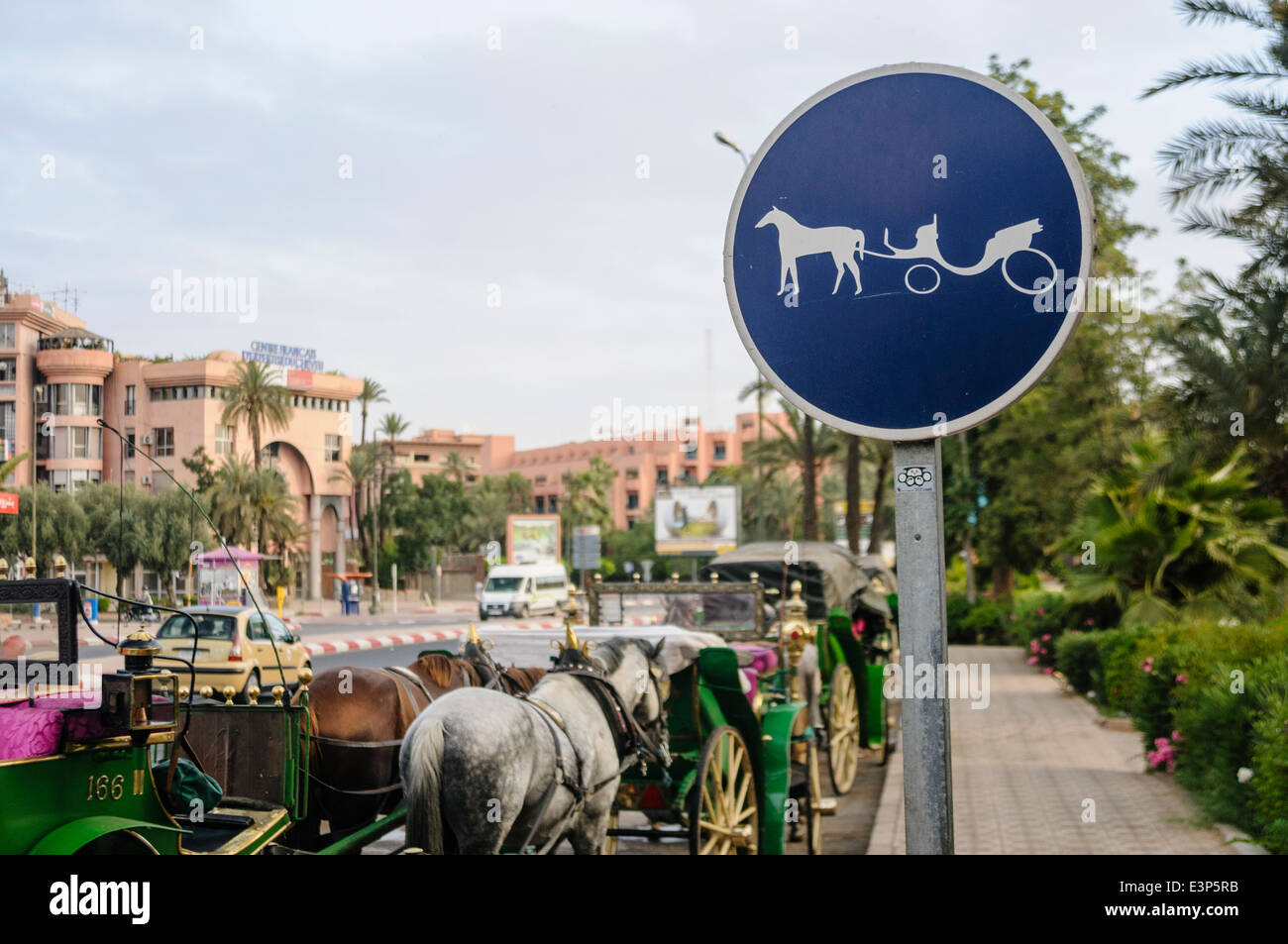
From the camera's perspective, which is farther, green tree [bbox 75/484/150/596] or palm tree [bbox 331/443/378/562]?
palm tree [bbox 331/443/378/562]

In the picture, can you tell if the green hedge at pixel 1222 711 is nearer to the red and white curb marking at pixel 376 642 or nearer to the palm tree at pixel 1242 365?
the palm tree at pixel 1242 365

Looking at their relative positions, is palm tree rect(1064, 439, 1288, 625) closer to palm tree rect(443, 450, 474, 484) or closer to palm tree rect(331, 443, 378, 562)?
palm tree rect(331, 443, 378, 562)

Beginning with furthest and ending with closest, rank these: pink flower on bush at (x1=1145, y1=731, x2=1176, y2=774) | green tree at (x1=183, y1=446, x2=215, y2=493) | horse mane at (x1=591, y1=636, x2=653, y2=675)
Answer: green tree at (x1=183, y1=446, x2=215, y2=493) → pink flower on bush at (x1=1145, y1=731, x2=1176, y2=774) → horse mane at (x1=591, y1=636, x2=653, y2=675)

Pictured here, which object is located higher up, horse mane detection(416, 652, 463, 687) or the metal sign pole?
the metal sign pole

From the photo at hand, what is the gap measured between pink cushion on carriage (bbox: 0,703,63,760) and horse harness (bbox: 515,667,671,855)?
232cm

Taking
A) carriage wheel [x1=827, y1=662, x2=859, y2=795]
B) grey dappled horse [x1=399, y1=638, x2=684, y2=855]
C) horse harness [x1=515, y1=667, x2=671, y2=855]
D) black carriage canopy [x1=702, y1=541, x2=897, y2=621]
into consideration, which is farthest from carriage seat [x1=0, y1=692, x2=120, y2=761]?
black carriage canopy [x1=702, y1=541, x2=897, y2=621]

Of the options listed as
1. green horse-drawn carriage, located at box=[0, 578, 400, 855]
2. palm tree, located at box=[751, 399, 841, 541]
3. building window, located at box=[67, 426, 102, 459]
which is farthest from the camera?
building window, located at box=[67, 426, 102, 459]

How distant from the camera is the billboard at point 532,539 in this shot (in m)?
57.6

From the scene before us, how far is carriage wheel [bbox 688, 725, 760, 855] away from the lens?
6.36 m

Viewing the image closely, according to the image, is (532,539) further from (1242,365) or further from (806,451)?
(1242,365)

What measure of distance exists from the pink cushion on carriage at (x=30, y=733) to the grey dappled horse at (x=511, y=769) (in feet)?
5.59

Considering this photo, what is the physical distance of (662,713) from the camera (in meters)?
6.62
